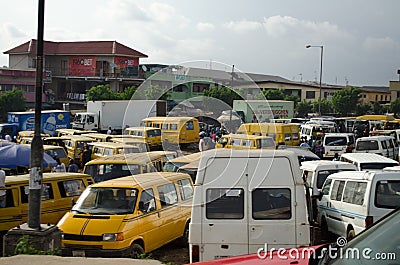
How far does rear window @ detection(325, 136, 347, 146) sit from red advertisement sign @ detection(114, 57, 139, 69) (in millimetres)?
43442

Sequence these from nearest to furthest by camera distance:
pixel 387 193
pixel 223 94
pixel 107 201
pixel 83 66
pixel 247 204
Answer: pixel 247 204, pixel 387 193, pixel 107 201, pixel 223 94, pixel 83 66

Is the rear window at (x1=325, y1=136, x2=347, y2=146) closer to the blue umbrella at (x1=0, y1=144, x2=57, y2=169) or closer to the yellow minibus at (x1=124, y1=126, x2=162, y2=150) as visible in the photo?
the yellow minibus at (x1=124, y1=126, x2=162, y2=150)

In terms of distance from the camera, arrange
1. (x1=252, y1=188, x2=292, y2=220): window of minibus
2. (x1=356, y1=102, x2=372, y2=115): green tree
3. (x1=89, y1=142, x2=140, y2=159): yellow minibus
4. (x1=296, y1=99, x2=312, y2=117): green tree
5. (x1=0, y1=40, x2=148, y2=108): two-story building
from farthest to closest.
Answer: (x1=356, y1=102, x2=372, y2=115): green tree → (x1=296, y1=99, x2=312, y2=117): green tree → (x1=0, y1=40, x2=148, y2=108): two-story building → (x1=89, y1=142, x2=140, y2=159): yellow minibus → (x1=252, y1=188, x2=292, y2=220): window of minibus

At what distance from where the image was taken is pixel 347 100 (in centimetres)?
6719

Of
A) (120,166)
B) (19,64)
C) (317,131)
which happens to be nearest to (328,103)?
(317,131)

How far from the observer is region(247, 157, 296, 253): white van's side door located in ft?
25.9

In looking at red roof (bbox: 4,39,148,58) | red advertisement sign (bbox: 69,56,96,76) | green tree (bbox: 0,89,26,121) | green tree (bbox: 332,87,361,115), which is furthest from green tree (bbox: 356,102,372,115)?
green tree (bbox: 0,89,26,121)

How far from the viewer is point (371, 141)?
26531 mm

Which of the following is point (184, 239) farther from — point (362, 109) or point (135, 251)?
point (362, 109)

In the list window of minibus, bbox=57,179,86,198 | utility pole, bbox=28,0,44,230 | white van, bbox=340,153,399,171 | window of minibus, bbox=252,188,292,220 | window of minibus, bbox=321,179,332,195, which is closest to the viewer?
window of minibus, bbox=252,188,292,220

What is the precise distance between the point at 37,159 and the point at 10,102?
147ft

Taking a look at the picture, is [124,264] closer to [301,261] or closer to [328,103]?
[301,261]

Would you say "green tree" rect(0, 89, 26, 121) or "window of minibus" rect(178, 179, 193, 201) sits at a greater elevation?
"green tree" rect(0, 89, 26, 121)

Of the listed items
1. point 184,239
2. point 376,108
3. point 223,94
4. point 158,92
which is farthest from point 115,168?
point 376,108
